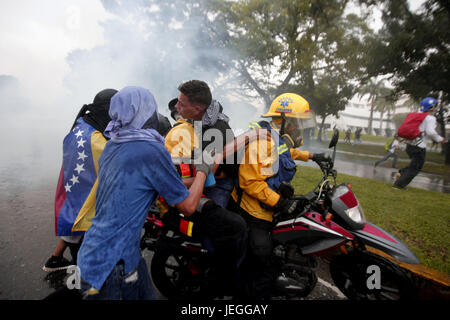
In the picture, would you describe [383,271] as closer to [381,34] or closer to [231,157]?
[231,157]

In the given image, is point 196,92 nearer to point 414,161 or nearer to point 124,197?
point 124,197

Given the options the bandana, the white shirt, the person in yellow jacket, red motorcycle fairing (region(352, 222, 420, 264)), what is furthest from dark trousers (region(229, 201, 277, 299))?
the white shirt

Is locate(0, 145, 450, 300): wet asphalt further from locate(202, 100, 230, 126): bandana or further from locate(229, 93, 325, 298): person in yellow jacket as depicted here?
locate(202, 100, 230, 126): bandana

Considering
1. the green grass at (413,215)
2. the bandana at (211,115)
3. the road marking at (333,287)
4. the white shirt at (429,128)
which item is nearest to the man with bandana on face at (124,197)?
the bandana at (211,115)

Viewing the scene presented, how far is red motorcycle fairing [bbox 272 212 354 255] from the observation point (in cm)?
211

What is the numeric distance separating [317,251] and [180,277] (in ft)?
4.22

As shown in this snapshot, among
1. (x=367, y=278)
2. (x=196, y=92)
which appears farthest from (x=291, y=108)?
(x=367, y=278)

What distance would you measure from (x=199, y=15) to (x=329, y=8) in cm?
921

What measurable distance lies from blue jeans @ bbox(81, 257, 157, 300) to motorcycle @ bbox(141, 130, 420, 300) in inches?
25.7

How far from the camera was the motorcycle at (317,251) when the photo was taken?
6.84 feet

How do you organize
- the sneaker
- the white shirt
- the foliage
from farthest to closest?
the foliage
the white shirt
the sneaker

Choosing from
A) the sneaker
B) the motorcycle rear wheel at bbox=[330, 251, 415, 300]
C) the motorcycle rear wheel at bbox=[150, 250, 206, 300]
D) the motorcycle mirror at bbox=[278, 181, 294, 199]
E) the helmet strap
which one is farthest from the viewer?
the sneaker

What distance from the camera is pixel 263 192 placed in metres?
2.12
